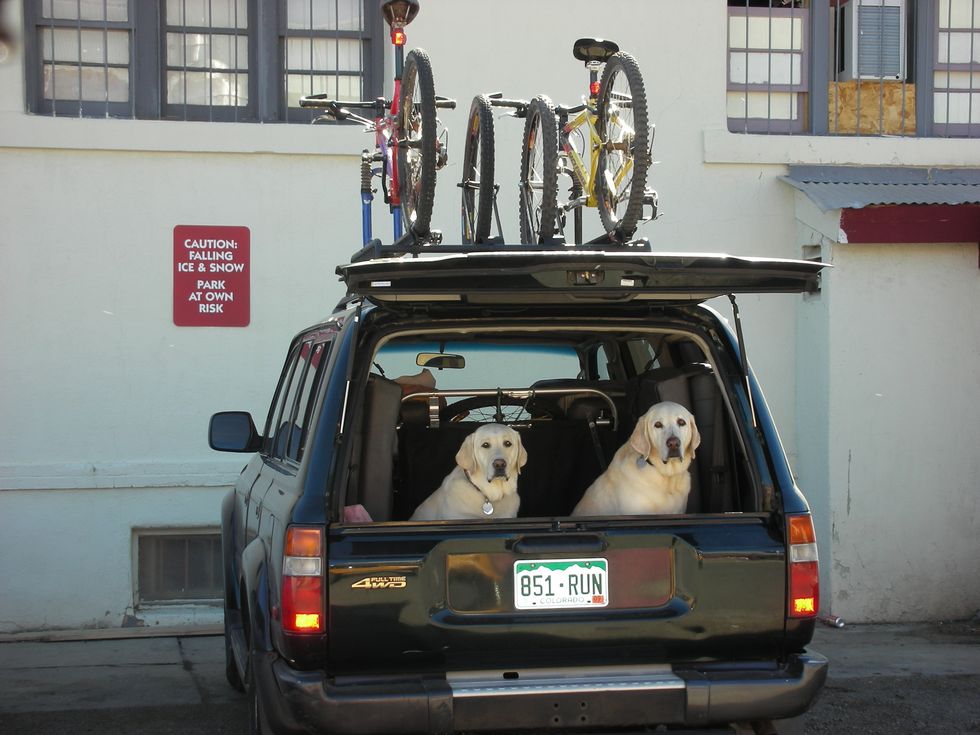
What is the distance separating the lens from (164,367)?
344 inches

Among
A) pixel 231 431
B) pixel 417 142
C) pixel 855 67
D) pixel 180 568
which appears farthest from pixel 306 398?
pixel 855 67

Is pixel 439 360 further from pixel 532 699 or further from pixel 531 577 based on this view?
pixel 532 699

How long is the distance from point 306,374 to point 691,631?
1.92 meters

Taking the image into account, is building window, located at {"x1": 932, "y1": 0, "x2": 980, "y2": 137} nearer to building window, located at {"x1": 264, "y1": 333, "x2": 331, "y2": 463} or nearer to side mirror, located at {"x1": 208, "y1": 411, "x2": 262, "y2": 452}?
building window, located at {"x1": 264, "y1": 333, "x2": 331, "y2": 463}

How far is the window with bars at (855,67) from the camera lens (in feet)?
32.0

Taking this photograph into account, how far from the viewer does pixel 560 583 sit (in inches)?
160

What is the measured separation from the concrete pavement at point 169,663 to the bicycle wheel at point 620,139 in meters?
3.19

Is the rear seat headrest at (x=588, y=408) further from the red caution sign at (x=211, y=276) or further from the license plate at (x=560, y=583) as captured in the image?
the red caution sign at (x=211, y=276)

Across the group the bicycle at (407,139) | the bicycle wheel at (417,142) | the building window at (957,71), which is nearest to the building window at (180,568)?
the bicycle at (407,139)

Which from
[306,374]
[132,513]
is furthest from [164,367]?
[306,374]

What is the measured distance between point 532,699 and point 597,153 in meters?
3.08

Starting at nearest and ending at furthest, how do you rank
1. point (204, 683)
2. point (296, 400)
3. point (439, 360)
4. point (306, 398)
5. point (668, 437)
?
point (668, 437) → point (306, 398) → point (296, 400) → point (439, 360) → point (204, 683)

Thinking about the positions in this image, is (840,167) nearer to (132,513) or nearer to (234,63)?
(234,63)

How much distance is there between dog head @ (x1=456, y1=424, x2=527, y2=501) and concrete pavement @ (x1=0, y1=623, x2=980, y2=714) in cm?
276
